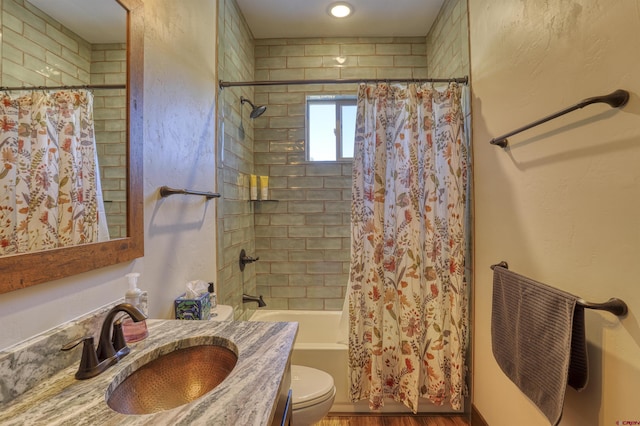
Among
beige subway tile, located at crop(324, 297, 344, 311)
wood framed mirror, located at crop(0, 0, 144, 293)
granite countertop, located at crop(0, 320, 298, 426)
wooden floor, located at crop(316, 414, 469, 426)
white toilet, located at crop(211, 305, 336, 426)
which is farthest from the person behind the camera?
beige subway tile, located at crop(324, 297, 344, 311)

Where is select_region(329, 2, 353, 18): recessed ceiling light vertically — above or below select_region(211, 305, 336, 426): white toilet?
above

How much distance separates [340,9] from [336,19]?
137mm

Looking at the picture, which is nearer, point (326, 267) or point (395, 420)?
point (395, 420)

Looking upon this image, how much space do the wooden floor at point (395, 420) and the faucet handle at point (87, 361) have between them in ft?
5.17

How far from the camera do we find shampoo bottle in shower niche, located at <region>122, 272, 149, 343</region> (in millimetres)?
867

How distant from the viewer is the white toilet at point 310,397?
1374 millimetres

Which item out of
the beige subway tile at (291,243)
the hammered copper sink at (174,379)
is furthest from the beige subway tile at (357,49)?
the hammered copper sink at (174,379)

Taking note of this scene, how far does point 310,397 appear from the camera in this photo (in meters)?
1.41

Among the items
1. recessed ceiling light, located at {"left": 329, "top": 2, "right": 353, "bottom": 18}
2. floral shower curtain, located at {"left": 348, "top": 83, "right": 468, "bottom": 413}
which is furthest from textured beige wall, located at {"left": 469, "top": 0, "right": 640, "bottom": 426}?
recessed ceiling light, located at {"left": 329, "top": 2, "right": 353, "bottom": 18}

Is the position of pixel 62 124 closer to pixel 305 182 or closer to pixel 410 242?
pixel 410 242

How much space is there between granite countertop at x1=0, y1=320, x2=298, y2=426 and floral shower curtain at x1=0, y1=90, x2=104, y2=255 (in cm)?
33

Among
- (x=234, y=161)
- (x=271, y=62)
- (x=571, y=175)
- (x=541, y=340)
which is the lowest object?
(x=541, y=340)

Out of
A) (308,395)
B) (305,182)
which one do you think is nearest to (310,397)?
(308,395)

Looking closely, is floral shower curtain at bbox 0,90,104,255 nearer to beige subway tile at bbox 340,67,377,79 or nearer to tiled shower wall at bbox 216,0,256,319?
tiled shower wall at bbox 216,0,256,319
